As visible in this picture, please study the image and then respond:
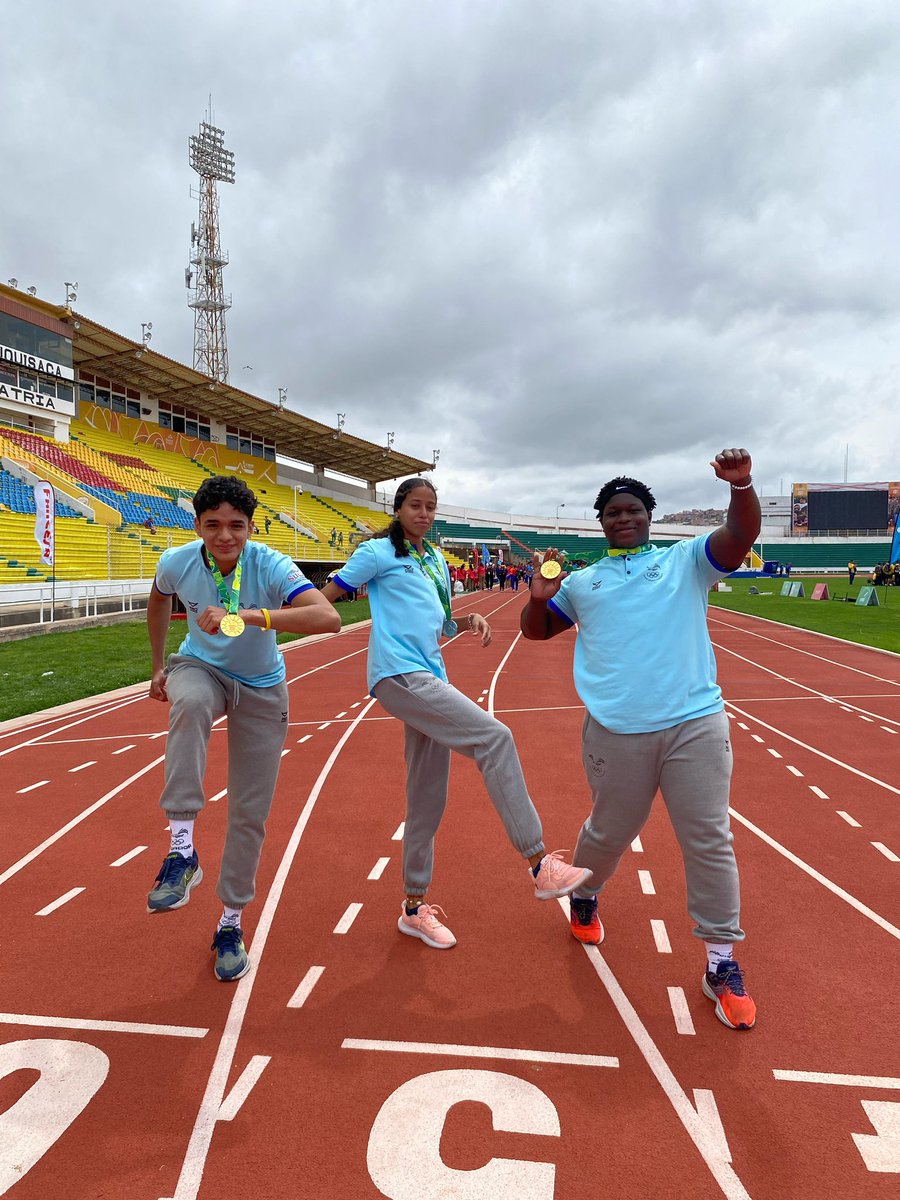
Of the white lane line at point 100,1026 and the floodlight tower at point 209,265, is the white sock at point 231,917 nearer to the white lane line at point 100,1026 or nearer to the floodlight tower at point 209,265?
the white lane line at point 100,1026

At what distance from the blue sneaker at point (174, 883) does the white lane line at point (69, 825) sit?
2.08 meters

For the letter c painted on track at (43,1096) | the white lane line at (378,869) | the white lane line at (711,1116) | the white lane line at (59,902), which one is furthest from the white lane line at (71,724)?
the white lane line at (711,1116)

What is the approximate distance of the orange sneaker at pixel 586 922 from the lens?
324cm

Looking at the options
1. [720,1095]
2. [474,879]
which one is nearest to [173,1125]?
[720,1095]

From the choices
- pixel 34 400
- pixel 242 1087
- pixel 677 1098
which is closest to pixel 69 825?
pixel 242 1087

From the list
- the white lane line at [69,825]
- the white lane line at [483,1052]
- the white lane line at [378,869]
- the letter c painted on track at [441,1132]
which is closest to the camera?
the letter c painted on track at [441,1132]

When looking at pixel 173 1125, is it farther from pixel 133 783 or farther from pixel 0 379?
pixel 0 379

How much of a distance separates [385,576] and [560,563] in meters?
0.83

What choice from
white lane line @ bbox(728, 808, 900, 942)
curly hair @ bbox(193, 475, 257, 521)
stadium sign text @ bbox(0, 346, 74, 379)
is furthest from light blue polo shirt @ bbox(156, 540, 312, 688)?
stadium sign text @ bbox(0, 346, 74, 379)

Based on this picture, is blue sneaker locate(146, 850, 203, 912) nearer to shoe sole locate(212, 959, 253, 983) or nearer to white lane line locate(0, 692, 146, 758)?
shoe sole locate(212, 959, 253, 983)

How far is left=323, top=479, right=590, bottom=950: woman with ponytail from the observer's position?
2770 mm

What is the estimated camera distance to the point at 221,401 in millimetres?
41375

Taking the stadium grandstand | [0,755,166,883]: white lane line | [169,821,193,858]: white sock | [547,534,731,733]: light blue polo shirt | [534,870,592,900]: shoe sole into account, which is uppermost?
the stadium grandstand

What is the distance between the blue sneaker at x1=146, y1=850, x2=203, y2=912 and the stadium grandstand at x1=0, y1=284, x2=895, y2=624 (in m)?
9.45
